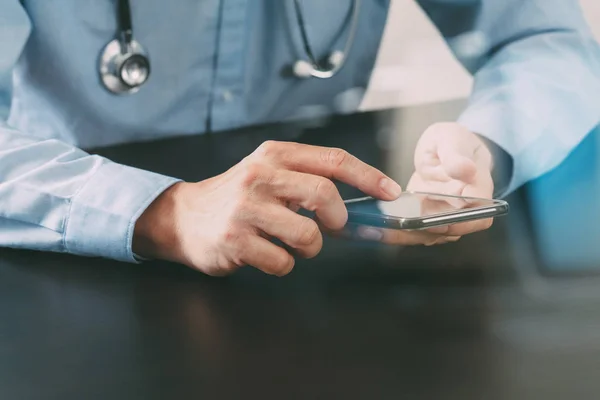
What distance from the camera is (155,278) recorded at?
19.2 inches

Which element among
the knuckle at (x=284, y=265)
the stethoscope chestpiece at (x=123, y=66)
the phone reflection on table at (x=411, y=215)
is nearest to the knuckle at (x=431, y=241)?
the phone reflection on table at (x=411, y=215)

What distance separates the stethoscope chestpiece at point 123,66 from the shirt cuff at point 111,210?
22 cm

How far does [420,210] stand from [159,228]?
0.57ft

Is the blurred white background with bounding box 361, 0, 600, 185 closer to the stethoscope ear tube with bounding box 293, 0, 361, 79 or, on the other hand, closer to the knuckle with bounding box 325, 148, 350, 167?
the stethoscope ear tube with bounding box 293, 0, 361, 79

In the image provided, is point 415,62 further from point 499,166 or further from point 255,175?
point 255,175

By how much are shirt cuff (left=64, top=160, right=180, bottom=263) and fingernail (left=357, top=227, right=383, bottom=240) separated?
13 cm

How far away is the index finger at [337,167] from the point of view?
18.8 inches

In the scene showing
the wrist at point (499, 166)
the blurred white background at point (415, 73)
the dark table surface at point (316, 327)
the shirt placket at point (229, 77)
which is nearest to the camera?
the dark table surface at point (316, 327)

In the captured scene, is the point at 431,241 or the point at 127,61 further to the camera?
the point at 127,61

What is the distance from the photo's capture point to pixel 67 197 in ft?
1.81

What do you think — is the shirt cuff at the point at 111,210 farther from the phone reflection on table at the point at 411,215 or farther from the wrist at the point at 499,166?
the wrist at the point at 499,166

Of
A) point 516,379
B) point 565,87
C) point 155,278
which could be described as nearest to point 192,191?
point 155,278

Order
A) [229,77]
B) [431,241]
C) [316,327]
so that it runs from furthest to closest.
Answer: [229,77], [431,241], [316,327]

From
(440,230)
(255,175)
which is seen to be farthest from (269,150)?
(440,230)
